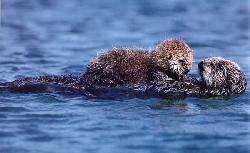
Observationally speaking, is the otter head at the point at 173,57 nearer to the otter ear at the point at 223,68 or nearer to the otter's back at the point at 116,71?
the otter's back at the point at 116,71

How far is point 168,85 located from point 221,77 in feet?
2.13

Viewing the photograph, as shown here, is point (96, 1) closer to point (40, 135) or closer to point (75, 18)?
point (75, 18)

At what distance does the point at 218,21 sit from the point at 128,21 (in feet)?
5.29

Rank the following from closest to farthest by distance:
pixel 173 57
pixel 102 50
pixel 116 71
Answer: pixel 116 71
pixel 173 57
pixel 102 50

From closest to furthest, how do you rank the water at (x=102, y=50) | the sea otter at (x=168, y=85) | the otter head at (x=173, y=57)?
the water at (x=102, y=50), the sea otter at (x=168, y=85), the otter head at (x=173, y=57)

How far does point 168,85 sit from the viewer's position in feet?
28.7

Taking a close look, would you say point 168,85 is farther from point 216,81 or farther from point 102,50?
point 102,50

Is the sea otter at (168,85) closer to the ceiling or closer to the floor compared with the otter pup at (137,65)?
closer to the floor

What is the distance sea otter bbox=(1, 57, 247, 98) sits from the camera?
339 inches

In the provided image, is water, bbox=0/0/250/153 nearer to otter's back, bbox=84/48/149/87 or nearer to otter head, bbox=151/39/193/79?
otter's back, bbox=84/48/149/87

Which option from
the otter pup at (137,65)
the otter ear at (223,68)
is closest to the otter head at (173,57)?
the otter pup at (137,65)

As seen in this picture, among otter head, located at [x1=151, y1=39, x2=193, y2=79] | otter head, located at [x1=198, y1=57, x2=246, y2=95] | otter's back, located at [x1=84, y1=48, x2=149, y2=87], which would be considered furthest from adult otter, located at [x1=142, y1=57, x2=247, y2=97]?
otter's back, located at [x1=84, y1=48, x2=149, y2=87]

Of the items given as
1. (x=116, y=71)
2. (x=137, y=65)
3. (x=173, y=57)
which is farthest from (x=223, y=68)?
(x=116, y=71)

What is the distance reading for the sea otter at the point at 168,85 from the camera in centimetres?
862
